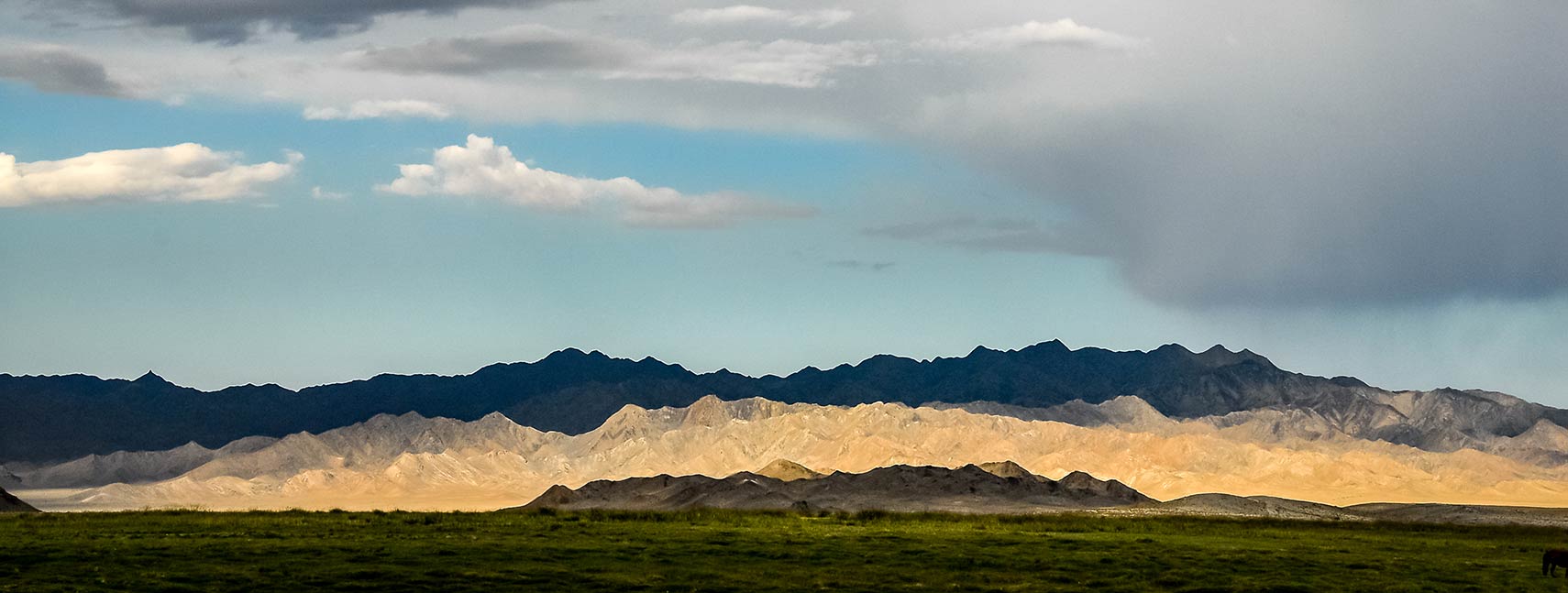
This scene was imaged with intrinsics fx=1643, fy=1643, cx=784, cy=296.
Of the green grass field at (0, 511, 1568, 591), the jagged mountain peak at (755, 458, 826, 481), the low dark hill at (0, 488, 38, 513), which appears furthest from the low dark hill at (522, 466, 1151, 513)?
the green grass field at (0, 511, 1568, 591)

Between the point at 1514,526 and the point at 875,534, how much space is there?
57349mm

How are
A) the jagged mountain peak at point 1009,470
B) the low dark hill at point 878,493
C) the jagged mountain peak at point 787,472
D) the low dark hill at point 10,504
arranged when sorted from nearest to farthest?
the low dark hill at point 10,504 → the low dark hill at point 878,493 → the jagged mountain peak at point 1009,470 → the jagged mountain peak at point 787,472

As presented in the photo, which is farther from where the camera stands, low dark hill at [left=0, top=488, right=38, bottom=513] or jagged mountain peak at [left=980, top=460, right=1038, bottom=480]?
jagged mountain peak at [left=980, top=460, right=1038, bottom=480]

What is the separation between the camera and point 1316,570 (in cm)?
5206

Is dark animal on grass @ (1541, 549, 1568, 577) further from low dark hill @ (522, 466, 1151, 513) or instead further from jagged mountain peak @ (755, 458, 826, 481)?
jagged mountain peak @ (755, 458, 826, 481)

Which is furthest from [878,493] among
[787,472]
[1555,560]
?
[1555,560]

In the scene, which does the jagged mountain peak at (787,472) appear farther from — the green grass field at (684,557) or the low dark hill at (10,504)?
the green grass field at (684,557)

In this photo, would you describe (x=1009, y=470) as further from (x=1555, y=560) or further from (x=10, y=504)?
(x=1555, y=560)

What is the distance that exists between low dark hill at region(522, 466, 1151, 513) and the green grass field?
74.9 meters

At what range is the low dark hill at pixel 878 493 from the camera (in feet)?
495

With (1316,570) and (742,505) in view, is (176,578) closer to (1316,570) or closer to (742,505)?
(1316,570)

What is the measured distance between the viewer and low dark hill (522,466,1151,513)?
150875mm

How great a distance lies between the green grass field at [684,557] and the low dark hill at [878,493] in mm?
74914

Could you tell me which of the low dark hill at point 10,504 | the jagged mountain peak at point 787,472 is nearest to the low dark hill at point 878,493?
the jagged mountain peak at point 787,472
